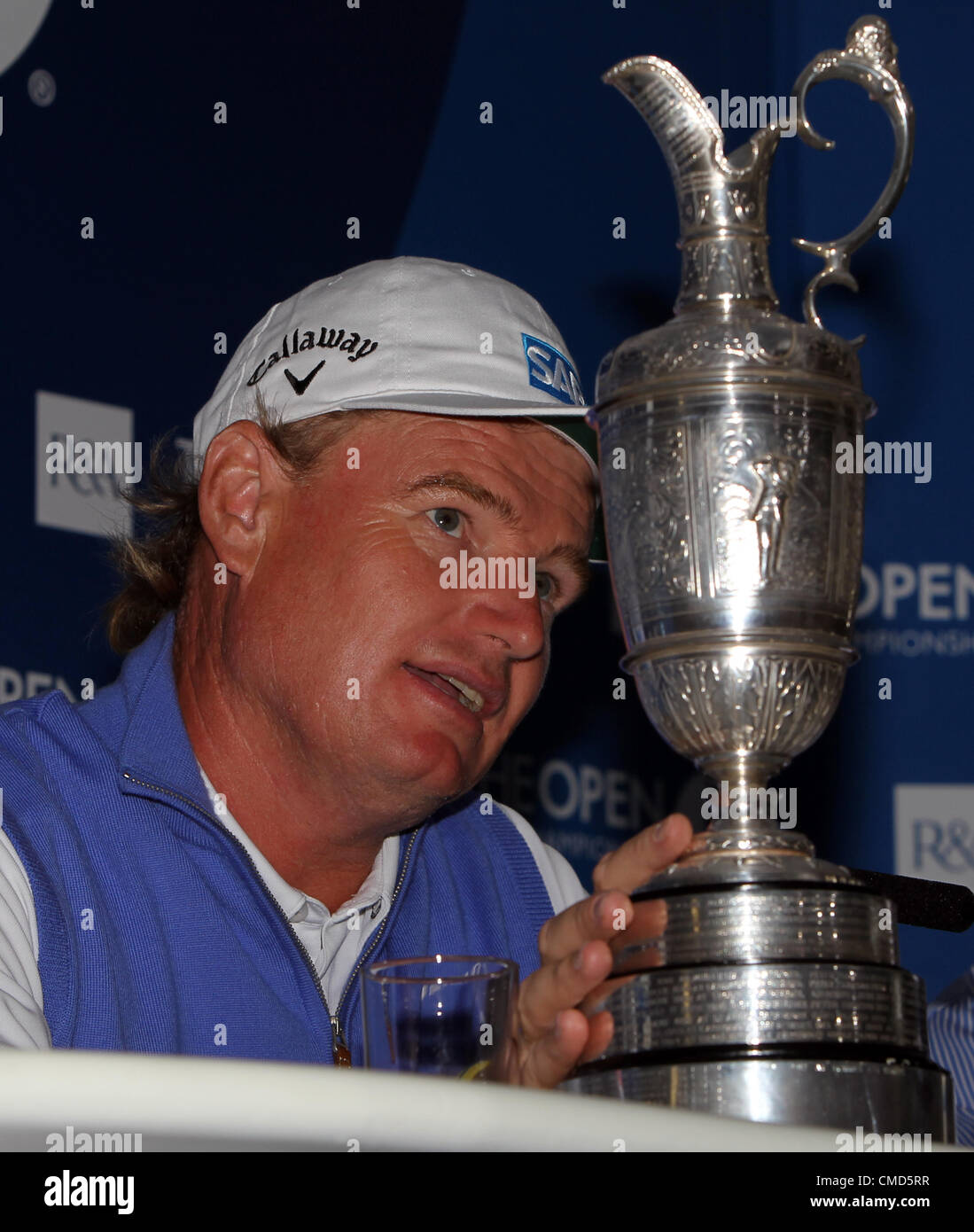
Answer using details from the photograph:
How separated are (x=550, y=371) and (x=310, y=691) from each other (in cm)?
32

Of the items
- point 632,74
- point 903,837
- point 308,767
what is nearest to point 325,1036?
point 308,767

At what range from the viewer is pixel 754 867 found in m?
0.83

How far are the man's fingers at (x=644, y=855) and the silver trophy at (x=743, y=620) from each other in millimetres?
13

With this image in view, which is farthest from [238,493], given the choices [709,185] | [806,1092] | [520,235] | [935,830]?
[935,830]

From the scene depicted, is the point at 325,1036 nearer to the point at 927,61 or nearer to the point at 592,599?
the point at 592,599

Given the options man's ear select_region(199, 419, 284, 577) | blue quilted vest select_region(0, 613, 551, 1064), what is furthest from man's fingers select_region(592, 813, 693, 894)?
man's ear select_region(199, 419, 284, 577)

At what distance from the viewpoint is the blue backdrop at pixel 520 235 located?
5.77 ft

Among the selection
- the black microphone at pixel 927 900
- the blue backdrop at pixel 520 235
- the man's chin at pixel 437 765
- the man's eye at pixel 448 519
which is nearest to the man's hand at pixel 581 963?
the black microphone at pixel 927 900

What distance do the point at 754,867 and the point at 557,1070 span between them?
165mm

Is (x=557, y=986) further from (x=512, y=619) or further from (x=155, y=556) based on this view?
(x=155, y=556)

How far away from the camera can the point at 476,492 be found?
4.08ft

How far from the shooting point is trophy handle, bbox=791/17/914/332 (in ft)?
2.80
